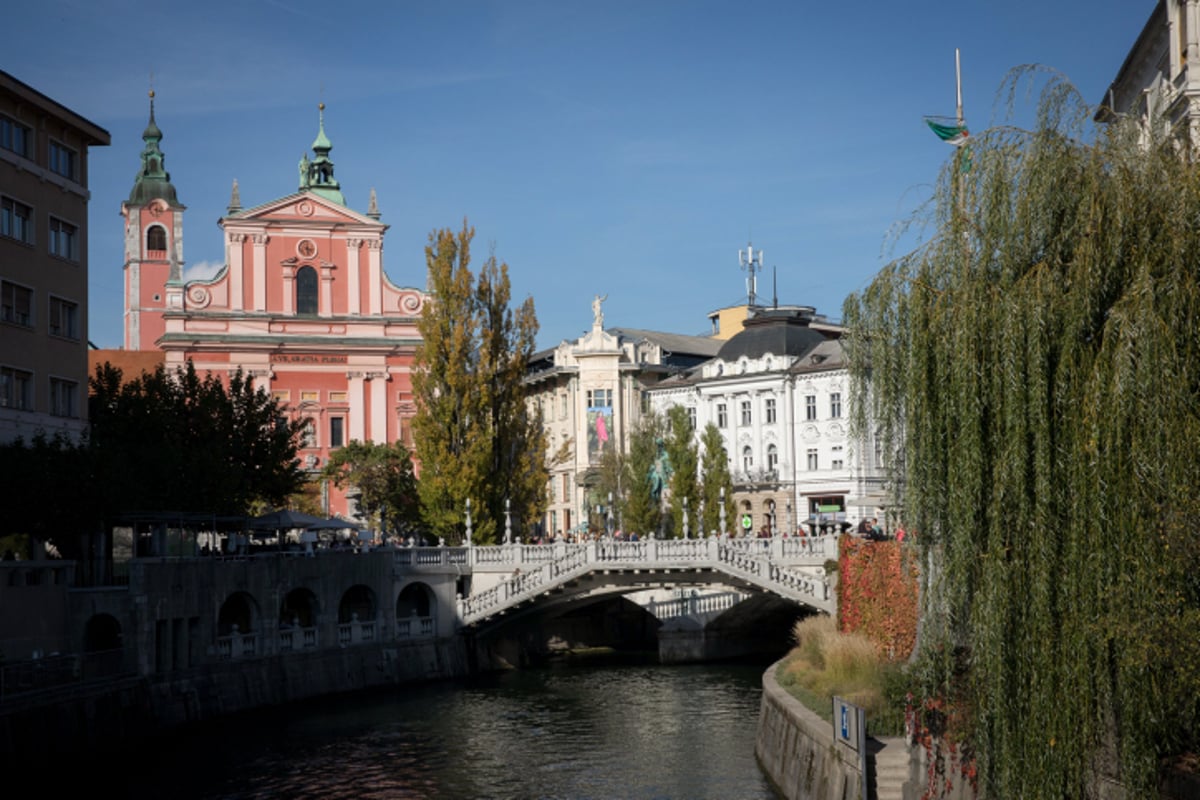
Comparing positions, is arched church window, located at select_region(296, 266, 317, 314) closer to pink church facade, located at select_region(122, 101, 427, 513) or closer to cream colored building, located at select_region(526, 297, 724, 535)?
pink church facade, located at select_region(122, 101, 427, 513)

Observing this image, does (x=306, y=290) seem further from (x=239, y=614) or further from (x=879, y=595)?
(x=879, y=595)

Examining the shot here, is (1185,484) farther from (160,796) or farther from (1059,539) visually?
(160,796)

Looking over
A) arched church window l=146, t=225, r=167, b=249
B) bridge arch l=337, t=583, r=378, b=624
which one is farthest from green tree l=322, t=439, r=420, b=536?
arched church window l=146, t=225, r=167, b=249

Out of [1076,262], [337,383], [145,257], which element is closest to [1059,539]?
[1076,262]

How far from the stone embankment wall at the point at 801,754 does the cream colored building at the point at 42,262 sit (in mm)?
25515

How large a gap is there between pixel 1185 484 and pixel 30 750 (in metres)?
25.5


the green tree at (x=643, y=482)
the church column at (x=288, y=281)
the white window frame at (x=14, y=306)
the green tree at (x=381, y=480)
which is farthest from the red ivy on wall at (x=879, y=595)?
the church column at (x=288, y=281)

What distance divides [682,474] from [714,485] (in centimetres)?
173

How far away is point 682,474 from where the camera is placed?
75250 millimetres

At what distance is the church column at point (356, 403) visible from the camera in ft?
284

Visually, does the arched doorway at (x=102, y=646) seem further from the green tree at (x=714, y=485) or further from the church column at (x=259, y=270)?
the church column at (x=259, y=270)

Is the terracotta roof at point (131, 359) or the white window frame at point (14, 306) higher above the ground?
the terracotta roof at point (131, 359)

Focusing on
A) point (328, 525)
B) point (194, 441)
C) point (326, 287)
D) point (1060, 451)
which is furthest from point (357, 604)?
point (1060, 451)

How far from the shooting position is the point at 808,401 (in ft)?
267
